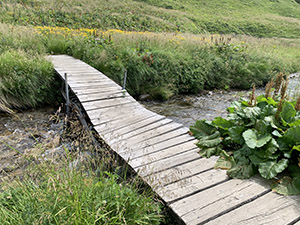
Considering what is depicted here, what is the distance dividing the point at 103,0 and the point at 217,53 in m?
20.1

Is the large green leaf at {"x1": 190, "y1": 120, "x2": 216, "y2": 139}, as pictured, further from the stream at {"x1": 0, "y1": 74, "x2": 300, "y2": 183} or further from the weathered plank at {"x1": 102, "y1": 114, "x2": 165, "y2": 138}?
the stream at {"x1": 0, "y1": 74, "x2": 300, "y2": 183}

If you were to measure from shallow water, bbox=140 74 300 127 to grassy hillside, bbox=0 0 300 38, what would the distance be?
426 inches

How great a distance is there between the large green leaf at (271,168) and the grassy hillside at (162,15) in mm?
14824

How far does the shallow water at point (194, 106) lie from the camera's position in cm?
680

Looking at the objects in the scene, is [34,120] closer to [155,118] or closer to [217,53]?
[155,118]

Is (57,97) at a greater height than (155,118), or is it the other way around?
(155,118)

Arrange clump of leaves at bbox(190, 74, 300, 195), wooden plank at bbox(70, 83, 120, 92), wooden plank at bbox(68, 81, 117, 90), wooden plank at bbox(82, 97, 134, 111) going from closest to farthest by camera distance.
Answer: clump of leaves at bbox(190, 74, 300, 195) < wooden plank at bbox(82, 97, 134, 111) < wooden plank at bbox(70, 83, 120, 92) < wooden plank at bbox(68, 81, 117, 90)

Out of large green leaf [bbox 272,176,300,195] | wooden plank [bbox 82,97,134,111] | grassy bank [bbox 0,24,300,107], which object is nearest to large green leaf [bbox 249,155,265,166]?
large green leaf [bbox 272,176,300,195]

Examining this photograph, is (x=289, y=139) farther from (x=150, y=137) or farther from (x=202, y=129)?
(x=150, y=137)

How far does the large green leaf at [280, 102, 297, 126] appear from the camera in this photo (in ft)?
9.18

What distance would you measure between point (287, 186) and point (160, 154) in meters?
1.54

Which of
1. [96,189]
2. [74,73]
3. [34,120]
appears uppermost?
[96,189]

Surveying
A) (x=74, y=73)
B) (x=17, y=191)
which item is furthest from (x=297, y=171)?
(x=74, y=73)

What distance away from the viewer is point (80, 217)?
1723 mm
